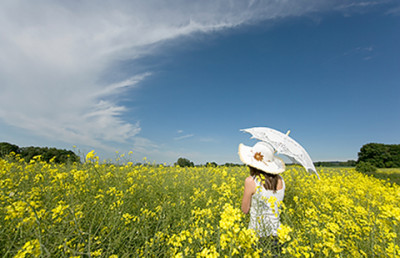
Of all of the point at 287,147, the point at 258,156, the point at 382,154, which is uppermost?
the point at 382,154

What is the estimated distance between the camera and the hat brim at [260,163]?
8.80 feet

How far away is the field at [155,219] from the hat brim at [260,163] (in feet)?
1.90

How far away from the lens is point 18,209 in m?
1.49

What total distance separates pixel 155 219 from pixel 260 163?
197cm

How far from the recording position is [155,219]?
3182mm

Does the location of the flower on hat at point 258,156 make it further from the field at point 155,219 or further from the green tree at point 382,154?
the green tree at point 382,154

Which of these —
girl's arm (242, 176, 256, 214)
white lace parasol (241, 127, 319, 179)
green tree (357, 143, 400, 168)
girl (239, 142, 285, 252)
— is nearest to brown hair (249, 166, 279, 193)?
girl (239, 142, 285, 252)

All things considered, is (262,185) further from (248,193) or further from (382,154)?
(382,154)

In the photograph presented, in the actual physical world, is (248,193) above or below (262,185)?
below

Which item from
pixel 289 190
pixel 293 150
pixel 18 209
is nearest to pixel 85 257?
pixel 18 209

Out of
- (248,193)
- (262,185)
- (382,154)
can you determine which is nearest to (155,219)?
(248,193)

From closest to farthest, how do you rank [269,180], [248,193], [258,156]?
[248,193], [269,180], [258,156]

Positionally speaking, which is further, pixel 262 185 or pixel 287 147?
pixel 287 147

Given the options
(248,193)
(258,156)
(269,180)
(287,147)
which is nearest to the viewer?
(248,193)
